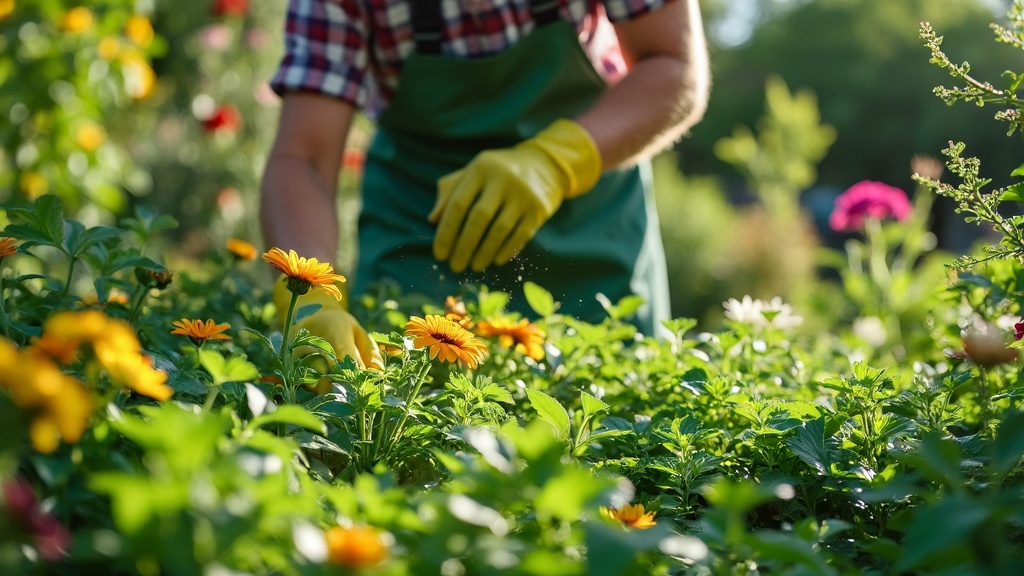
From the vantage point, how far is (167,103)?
222 inches

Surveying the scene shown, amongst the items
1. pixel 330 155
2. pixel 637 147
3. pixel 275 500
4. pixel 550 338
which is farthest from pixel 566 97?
pixel 275 500

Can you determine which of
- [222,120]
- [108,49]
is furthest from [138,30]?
[222,120]

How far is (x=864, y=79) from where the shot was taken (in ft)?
70.5

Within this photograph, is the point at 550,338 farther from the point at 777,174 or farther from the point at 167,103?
the point at 777,174

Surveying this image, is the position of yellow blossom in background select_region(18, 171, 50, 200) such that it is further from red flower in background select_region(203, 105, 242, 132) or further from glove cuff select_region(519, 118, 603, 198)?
glove cuff select_region(519, 118, 603, 198)

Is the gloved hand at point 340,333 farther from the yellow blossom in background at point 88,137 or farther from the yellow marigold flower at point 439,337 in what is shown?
the yellow blossom in background at point 88,137

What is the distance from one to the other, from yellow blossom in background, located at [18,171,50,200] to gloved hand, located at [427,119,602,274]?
206cm

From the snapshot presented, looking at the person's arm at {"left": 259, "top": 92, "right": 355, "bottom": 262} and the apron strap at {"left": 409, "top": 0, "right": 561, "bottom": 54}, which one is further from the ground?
the apron strap at {"left": 409, "top": 0, "right": 561, "bottom": 54}

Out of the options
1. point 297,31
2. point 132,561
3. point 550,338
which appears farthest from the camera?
point 297,31

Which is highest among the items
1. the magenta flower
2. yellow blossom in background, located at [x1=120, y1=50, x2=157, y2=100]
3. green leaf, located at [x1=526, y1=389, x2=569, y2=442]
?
the magenta flower

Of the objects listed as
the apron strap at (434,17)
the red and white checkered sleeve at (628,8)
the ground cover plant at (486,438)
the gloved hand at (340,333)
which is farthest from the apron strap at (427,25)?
the gloved hand at (340,333)

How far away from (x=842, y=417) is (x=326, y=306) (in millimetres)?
636

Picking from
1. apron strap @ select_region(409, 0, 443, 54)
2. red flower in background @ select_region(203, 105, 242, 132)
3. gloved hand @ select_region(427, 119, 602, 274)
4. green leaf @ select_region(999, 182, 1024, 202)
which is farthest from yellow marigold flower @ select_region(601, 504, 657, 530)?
red flower in background @ select_region(203, 105, 242, 132)

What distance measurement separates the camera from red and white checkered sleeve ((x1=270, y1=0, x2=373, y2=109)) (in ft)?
5.27
